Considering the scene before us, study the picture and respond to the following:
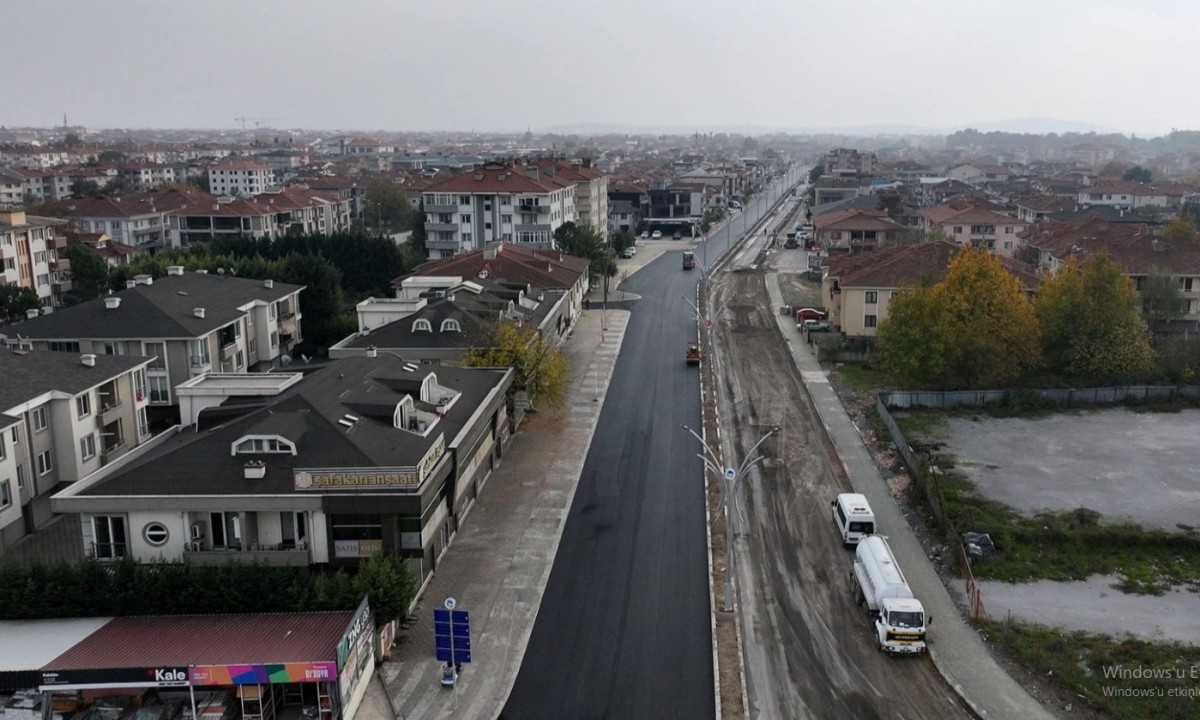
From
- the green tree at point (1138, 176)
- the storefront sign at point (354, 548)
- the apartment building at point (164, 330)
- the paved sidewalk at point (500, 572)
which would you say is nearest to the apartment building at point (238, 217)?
the apartment building at point (164, 330)

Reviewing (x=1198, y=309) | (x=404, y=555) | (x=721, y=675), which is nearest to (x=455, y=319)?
(x=404, y=555)

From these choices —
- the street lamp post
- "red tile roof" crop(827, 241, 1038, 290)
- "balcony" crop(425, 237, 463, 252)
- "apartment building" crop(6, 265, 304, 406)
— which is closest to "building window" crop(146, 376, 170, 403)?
"apartment building" crop(6, 265, 304, 406)

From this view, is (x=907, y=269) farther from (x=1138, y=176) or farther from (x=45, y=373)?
(x=1138, y=176)

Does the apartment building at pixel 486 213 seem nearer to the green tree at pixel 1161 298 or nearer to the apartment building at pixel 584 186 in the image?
the apartment building at pixel 584 186

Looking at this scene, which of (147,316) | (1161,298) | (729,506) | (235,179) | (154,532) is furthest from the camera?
(235,179)

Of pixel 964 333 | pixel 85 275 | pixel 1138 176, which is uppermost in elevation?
pixel 1138 176

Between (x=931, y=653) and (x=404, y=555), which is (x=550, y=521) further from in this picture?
(x=931, y=653)

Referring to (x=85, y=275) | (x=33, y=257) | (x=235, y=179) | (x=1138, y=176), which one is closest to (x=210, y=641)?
(x=33, y=257)
